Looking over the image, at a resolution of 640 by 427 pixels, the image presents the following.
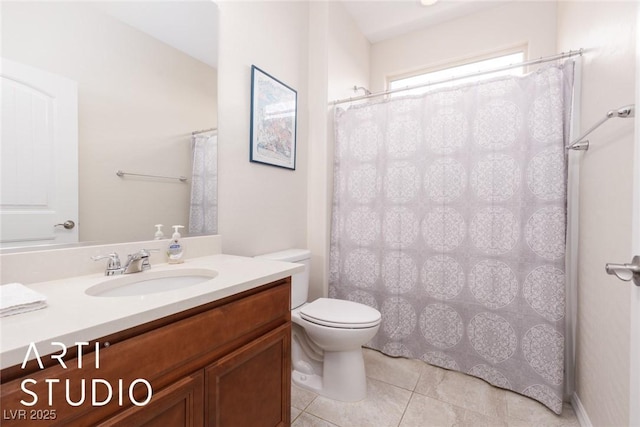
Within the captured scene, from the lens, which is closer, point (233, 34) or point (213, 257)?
point (213, 257)

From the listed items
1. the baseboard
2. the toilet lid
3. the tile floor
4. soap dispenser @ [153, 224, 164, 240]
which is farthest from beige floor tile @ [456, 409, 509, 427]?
soap dispenser @ [153, 224, 164, 240]

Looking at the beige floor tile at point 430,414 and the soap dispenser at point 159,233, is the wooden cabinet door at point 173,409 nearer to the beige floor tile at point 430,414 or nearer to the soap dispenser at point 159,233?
the soap dispenser at point 159,233

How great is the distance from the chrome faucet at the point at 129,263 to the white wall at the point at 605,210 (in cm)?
170

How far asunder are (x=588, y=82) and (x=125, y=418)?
7.35 ft

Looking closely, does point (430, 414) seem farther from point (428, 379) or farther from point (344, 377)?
point (344, 377)

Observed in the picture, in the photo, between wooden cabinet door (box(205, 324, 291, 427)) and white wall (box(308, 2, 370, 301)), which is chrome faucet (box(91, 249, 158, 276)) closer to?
wooden cabinet door (box(205, 324, 291, 427))

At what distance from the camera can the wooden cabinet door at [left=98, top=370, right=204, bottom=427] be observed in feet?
2.18

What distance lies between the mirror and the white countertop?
300 mm

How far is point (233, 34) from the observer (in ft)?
5.18

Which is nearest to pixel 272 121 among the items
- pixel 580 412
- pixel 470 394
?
pixel 470 394

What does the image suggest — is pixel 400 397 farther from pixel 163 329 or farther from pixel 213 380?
pixel 163 329

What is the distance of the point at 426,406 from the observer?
152cm

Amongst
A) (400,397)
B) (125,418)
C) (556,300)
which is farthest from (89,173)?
(556,300)

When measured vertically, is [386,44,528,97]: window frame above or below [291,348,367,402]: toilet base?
above
